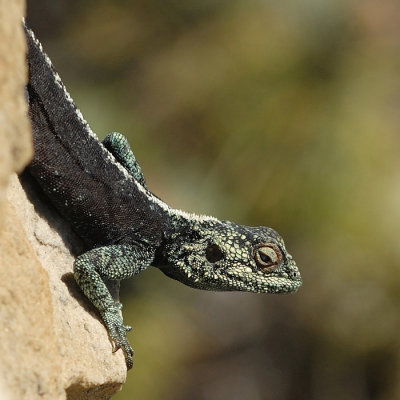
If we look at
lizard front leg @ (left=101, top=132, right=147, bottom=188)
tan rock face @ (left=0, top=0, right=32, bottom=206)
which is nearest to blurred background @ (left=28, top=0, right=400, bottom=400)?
lizard front leg @ (left=101, top=132, right=147, bottom=188)

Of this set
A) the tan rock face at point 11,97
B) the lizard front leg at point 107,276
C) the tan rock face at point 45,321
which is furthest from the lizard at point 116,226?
the tan rock face at point 11,97

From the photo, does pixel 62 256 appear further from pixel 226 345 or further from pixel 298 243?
pixel 226 345

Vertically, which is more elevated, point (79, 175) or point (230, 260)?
point (230, 260)

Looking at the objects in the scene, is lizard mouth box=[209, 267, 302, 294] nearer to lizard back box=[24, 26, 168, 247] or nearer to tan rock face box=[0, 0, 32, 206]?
lizard back box=[24, 26, 168, 247]

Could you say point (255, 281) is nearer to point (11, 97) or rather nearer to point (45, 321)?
point (45, 321)

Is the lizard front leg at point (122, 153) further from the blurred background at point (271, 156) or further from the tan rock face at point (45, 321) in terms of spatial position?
the blurred background at point (271, 156)

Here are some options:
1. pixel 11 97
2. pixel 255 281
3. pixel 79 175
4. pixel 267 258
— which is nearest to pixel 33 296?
pixel 11 97
